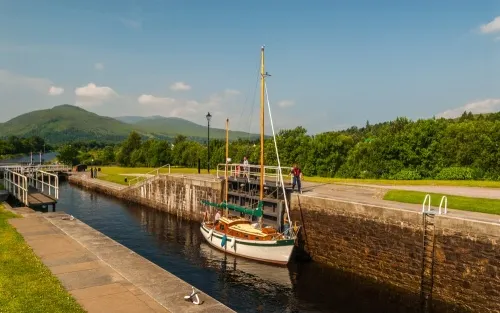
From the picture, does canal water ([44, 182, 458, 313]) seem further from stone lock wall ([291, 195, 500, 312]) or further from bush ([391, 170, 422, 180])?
bush ([391, 170, 422, 180])

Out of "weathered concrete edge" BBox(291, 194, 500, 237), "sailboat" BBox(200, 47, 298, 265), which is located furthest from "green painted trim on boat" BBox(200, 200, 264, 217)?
"weathered concrete edge" BBox(291, 194, 500, 237)

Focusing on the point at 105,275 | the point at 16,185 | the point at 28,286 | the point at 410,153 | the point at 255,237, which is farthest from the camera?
the point at 410,153

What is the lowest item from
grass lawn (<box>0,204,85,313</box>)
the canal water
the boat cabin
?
the canal water

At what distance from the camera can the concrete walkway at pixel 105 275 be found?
13070mm

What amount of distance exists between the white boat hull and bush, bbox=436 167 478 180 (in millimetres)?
29011

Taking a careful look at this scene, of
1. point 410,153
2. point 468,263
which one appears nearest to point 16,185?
point 468,263

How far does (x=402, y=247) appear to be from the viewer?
20.8 m

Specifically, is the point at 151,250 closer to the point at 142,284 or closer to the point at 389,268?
the point at 142,284

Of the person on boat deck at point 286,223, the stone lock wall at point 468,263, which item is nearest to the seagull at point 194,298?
the stone lock wall at point 468,263

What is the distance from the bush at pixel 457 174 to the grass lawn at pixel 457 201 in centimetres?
2045

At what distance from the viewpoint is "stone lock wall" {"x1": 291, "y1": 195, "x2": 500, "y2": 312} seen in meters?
17.5

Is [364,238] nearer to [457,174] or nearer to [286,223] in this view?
[286,223]

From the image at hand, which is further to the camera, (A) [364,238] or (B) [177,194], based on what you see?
(B) [177,194]

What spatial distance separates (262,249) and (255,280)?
3064mm
